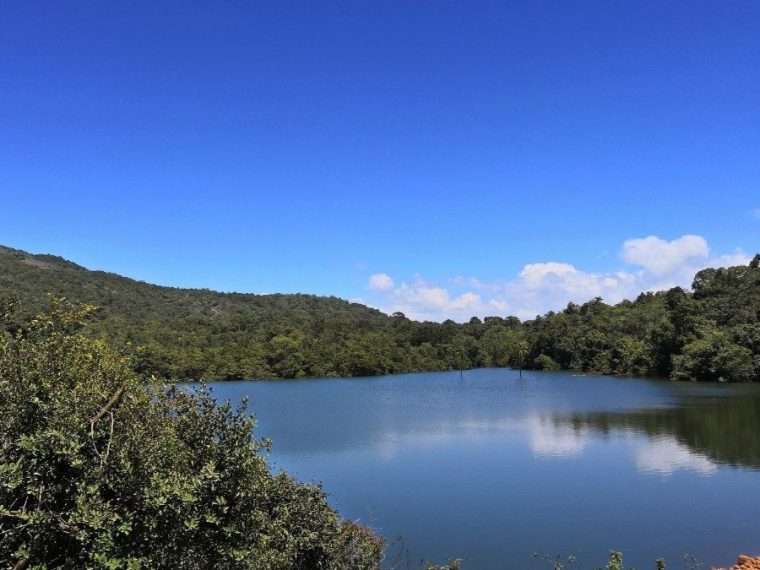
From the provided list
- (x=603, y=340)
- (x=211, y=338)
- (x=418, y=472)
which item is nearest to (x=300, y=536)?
(x=418, y=472)

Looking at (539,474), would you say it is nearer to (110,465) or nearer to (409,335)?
(110,465)

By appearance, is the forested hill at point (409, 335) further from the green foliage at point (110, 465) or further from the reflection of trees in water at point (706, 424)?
the green foliage at point (110, 465)

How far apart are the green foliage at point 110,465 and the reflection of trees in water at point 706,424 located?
3542 cm

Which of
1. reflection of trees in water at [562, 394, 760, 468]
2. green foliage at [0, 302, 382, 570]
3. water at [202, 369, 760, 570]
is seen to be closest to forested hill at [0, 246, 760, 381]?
water at [202, 369, 760, 570]

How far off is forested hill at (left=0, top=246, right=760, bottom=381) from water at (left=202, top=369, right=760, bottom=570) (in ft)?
100

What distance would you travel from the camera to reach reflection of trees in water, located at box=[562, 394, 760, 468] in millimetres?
39375

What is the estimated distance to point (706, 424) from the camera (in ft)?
160

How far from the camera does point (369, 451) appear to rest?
136 feet

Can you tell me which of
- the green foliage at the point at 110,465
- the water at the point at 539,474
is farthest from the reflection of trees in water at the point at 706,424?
the green foliage at the point at 110,465

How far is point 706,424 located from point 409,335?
10728 centimetres

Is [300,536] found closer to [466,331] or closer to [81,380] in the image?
[81,380]

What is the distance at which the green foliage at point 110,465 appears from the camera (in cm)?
666

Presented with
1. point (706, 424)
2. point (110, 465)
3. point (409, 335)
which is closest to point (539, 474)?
point (706, 424)

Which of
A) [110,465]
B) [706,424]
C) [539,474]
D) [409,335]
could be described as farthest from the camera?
[409,335]
